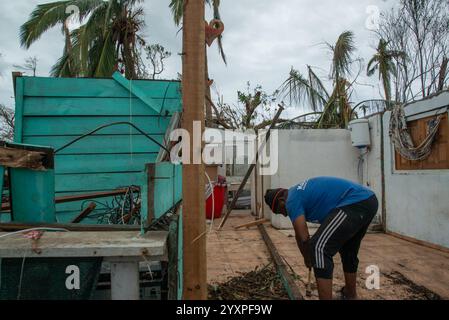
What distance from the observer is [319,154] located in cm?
824

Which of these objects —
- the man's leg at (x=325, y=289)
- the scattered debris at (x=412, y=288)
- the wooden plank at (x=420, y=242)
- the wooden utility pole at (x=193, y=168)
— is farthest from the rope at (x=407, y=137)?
the wooden utility pole at (x=193, y=168)

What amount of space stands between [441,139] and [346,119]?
3.57 metres

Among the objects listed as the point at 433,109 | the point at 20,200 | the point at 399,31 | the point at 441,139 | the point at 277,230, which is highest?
the point at 399,31

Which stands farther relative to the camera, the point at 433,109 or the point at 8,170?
the point at 433,109

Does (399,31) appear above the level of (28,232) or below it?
above

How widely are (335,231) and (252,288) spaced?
130cm

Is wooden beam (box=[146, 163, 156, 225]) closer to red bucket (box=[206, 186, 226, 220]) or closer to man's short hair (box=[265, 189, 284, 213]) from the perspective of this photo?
man's short hair (box=[265, 189, 284, 213])

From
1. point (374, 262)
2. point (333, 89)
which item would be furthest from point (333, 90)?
A: point (374, 262)

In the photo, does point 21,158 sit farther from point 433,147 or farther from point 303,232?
point 433,147

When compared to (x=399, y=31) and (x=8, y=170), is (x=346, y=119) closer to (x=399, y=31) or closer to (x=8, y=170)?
(x=399, y=31)

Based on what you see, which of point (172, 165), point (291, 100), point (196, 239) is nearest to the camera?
point (196, 239)

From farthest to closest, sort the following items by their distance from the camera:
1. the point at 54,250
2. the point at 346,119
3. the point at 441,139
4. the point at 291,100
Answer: the point at 291,100, the point at 346,119, the point at 441,139, the point at 54,250

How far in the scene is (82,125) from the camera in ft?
14.5
